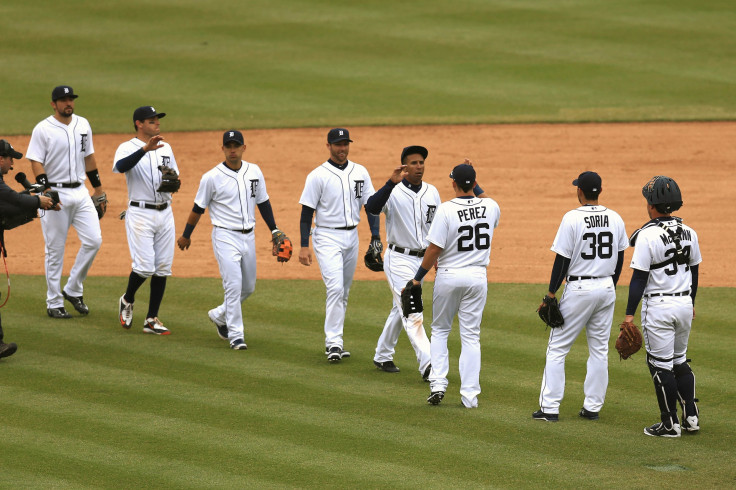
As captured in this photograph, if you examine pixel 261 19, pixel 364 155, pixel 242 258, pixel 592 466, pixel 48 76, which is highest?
pixel 261 19

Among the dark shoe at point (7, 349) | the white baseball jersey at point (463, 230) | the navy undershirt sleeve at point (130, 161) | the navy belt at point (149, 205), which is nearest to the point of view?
the white baseball jersey at point (463, 230)

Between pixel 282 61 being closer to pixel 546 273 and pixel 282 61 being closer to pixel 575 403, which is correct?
pixel 546 273

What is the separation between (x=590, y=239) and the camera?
7.45 metres

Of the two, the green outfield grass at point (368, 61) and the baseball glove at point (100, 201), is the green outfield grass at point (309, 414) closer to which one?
the baseball glove at point (100, 201)

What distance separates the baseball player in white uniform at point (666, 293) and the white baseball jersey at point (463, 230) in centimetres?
118

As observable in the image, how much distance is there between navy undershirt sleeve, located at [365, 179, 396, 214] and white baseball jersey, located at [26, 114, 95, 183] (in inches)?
146

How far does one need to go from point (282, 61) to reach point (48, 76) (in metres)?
5.95

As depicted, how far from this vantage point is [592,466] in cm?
661

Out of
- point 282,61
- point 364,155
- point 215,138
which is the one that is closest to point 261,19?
point 282,61

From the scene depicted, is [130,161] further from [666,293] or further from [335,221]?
[666,293]

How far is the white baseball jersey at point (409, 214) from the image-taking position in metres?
8.77

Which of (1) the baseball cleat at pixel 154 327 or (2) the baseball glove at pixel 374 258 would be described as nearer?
(2) the baseball glove at pixel 374 258

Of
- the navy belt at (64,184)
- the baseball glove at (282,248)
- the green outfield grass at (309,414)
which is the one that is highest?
the navy belt at (64,184)

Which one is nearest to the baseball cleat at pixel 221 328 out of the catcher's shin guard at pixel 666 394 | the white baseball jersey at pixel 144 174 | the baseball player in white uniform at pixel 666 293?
the white baseball jersey at pixel 144 174
